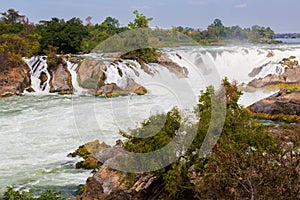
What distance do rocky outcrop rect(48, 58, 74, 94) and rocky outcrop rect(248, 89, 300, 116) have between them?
1008 cm

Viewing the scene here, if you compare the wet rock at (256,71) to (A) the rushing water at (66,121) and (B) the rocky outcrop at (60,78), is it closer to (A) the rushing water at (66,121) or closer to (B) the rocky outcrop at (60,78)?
(A) the rushing water at (66,121)

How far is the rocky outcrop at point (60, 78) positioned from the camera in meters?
20.9

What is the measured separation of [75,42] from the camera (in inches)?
1029

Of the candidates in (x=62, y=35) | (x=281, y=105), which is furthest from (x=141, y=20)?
(x=281, y=105)

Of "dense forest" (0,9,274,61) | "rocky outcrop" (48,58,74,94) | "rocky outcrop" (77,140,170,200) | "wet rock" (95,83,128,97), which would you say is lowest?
"rocky outcrop" (77,140,170,200)

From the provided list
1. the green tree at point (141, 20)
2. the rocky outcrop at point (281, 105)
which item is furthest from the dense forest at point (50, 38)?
the rocky outcrop at point (281, 105)

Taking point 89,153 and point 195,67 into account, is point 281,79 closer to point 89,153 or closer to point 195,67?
point 195,67

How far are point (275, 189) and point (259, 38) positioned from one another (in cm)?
5767

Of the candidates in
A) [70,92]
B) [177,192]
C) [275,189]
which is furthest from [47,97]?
[275,189]

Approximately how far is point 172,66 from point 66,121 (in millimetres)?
11071

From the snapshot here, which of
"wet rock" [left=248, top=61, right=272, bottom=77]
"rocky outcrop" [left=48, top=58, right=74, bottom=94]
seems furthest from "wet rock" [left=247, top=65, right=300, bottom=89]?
"rocky outcrop" [left=48, top=58, right=74, bottom=94]

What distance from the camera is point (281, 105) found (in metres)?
14.4

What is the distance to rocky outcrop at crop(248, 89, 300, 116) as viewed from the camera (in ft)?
46.4

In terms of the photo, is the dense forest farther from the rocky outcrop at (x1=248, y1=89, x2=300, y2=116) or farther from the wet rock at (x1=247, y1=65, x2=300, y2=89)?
the rocky outcrop at (x1=248, y1=89, x2=300, y2=116)
